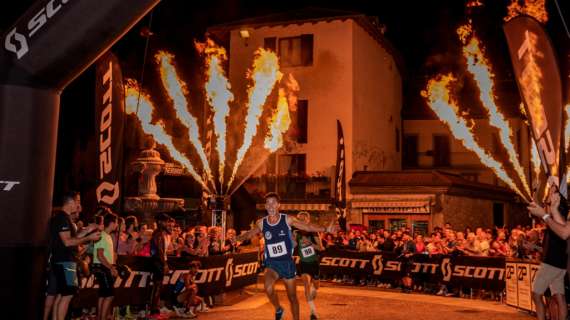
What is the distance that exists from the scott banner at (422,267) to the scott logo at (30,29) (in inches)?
554

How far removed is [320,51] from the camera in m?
32.2

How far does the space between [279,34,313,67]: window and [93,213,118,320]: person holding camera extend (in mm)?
24006

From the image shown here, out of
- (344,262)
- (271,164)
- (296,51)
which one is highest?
(296,51)

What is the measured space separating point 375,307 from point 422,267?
4.82 m

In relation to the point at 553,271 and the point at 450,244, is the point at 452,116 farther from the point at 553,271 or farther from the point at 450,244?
the point at 553,271

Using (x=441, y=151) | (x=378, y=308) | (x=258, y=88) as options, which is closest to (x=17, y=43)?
(x=378, y=308)

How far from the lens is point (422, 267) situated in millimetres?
18828

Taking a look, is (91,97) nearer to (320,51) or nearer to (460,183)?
(320,51)

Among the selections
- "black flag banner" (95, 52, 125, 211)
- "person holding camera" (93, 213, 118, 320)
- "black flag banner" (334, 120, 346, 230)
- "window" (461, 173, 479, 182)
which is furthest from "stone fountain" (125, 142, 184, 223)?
A: "window" (461, 173, 479, 182)

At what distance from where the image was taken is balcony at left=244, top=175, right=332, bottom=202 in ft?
103

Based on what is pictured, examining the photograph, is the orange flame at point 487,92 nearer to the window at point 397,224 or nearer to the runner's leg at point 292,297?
the window at point 397,224

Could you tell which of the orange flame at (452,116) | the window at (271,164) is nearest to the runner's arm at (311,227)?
the window at (271,164)

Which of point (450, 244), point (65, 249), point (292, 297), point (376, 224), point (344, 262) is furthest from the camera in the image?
point (376, 224)

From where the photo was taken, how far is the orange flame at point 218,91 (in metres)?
31.3
